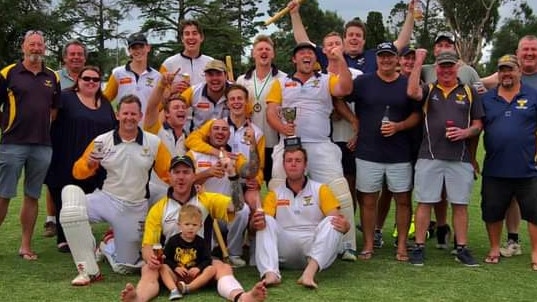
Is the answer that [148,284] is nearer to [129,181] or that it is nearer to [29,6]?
[129,181]

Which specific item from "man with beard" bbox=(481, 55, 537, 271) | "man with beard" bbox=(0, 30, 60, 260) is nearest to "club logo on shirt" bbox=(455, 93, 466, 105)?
"man with beard" bbox=(481, 55, 537, 271)

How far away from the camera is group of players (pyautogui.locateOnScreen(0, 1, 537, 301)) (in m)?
6.04

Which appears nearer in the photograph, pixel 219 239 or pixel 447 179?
pixel 219 239

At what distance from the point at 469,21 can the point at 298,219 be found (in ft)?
170

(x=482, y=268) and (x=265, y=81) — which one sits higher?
(x=265, y=81)

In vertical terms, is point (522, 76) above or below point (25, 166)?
above

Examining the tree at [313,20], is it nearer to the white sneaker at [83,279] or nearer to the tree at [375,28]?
the tree at [375,28]

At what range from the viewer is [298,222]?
620 cm

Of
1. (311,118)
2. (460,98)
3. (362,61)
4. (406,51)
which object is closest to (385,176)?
(311,118)

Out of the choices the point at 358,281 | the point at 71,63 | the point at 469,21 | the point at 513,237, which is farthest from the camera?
the point at 469,21

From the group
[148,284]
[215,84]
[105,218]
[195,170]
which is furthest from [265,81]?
[148,284]

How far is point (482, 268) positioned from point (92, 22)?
54.3m

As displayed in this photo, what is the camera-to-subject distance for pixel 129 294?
16.3ft

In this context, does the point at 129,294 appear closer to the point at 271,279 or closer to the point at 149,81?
the point at 271,279
